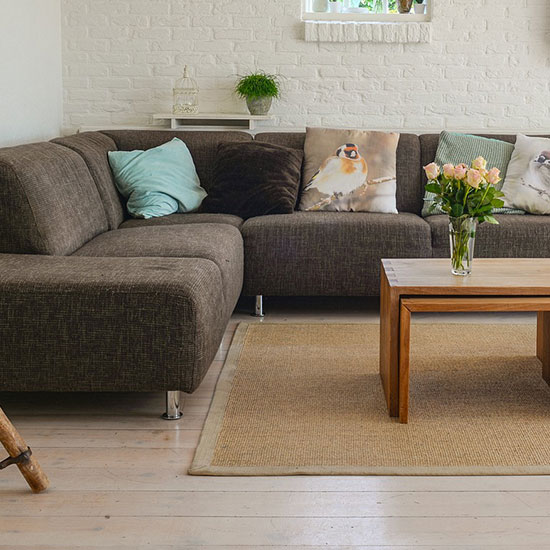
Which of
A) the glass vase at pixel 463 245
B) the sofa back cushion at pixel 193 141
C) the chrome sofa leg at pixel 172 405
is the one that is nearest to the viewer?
the chrome sofa leg at pixel 172 405

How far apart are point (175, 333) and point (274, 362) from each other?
78 cm

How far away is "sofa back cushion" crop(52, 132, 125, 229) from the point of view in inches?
158

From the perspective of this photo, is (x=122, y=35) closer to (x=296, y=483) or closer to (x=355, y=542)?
(x=296, y=483)

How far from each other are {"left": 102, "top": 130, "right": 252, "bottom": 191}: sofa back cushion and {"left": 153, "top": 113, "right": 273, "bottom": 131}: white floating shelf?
37 centimetres

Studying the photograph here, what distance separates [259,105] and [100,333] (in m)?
2.67

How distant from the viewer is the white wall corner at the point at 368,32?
507 cm

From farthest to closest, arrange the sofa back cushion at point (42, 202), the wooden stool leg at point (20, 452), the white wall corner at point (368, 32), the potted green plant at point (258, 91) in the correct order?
the white wall corner at point (368, 32), the potted green plant at point (258, 91), the sofa back cushion at point (42, 202), the wooden stool leg at point (20, 452)

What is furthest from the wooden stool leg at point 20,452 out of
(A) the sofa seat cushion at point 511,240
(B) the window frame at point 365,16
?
(B) the window frame at point 365,16

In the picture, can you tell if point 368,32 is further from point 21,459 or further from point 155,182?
point 21,459

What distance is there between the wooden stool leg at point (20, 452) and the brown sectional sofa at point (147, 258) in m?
0.48

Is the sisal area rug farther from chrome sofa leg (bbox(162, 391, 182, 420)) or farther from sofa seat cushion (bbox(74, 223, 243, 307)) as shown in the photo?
sofa seat cushion (bbox(74, 223, 243, 307))

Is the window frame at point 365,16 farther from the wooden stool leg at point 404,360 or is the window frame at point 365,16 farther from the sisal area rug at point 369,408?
the wooden stool leg at point 404,360

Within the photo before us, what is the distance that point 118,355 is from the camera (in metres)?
2.65

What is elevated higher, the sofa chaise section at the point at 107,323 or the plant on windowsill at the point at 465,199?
the plant on windowsill at the point at 465,199
